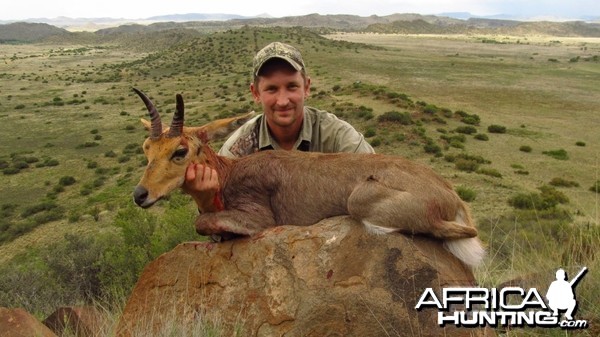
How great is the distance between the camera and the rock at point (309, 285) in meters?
5.20

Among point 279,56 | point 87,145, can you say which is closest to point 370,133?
point 87,145

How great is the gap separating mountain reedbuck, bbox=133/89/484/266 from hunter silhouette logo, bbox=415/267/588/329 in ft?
1.65

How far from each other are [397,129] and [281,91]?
30.7 metres

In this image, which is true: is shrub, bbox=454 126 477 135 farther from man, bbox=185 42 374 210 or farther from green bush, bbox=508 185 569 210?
man, bbox=185 42 374 210

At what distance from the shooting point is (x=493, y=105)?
5284 cm

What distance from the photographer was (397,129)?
3706cm

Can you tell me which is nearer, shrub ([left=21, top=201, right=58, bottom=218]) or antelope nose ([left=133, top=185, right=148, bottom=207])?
antelope nose ([left=133, top=185, right=148, bottom=207])

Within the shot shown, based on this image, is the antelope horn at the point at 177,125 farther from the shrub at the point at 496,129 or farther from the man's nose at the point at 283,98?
the shrub at the point at 496,129

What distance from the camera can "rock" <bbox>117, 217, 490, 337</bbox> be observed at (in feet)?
17.1

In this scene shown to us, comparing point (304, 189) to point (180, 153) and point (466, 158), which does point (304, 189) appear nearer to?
point (180, 153)

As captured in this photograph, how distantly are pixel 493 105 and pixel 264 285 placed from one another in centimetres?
5232

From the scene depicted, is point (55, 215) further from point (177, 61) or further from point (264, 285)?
point (177, 61)

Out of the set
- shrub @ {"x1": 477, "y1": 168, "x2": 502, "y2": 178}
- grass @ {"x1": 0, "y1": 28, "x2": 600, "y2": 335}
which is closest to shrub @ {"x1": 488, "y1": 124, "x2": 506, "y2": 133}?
grass @ {"x1": 0, "y1": 28, "x2": 600, "y2": 335}

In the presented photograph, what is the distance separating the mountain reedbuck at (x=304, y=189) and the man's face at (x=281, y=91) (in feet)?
3.09
